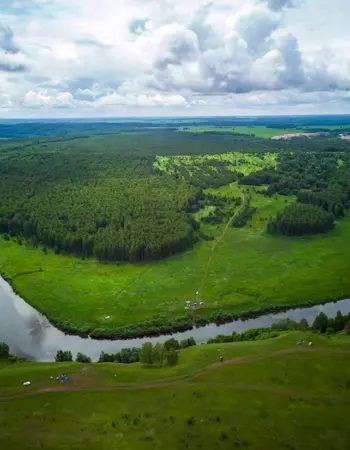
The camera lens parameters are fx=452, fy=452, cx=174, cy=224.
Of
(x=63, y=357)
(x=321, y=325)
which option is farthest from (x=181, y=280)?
(x=63, y=357)

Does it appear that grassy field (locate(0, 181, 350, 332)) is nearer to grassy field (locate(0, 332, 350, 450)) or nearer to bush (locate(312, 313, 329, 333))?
bush (locate(312, 313, 329, 333))

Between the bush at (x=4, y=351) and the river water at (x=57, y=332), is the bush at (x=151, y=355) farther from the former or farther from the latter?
the bush at (x=4, y=351)

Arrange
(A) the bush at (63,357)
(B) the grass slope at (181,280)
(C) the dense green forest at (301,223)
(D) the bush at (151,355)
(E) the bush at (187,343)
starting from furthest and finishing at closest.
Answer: (C) the dense green forest at (301,223)
(B) the grass slope at (181,280)
(E) the bush at (187,343)
(A) the bush at (63,357)
(D) the bush at (151,355)

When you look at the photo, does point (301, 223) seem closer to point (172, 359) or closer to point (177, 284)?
point (177, 284)

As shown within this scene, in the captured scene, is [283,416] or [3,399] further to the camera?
[3,399]

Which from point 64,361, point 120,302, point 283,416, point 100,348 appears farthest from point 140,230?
point 283,416

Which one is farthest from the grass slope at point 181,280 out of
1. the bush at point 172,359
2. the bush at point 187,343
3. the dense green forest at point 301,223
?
the bush at point 172,359

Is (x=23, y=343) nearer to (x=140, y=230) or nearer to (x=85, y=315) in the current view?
(x=85, y=315)
